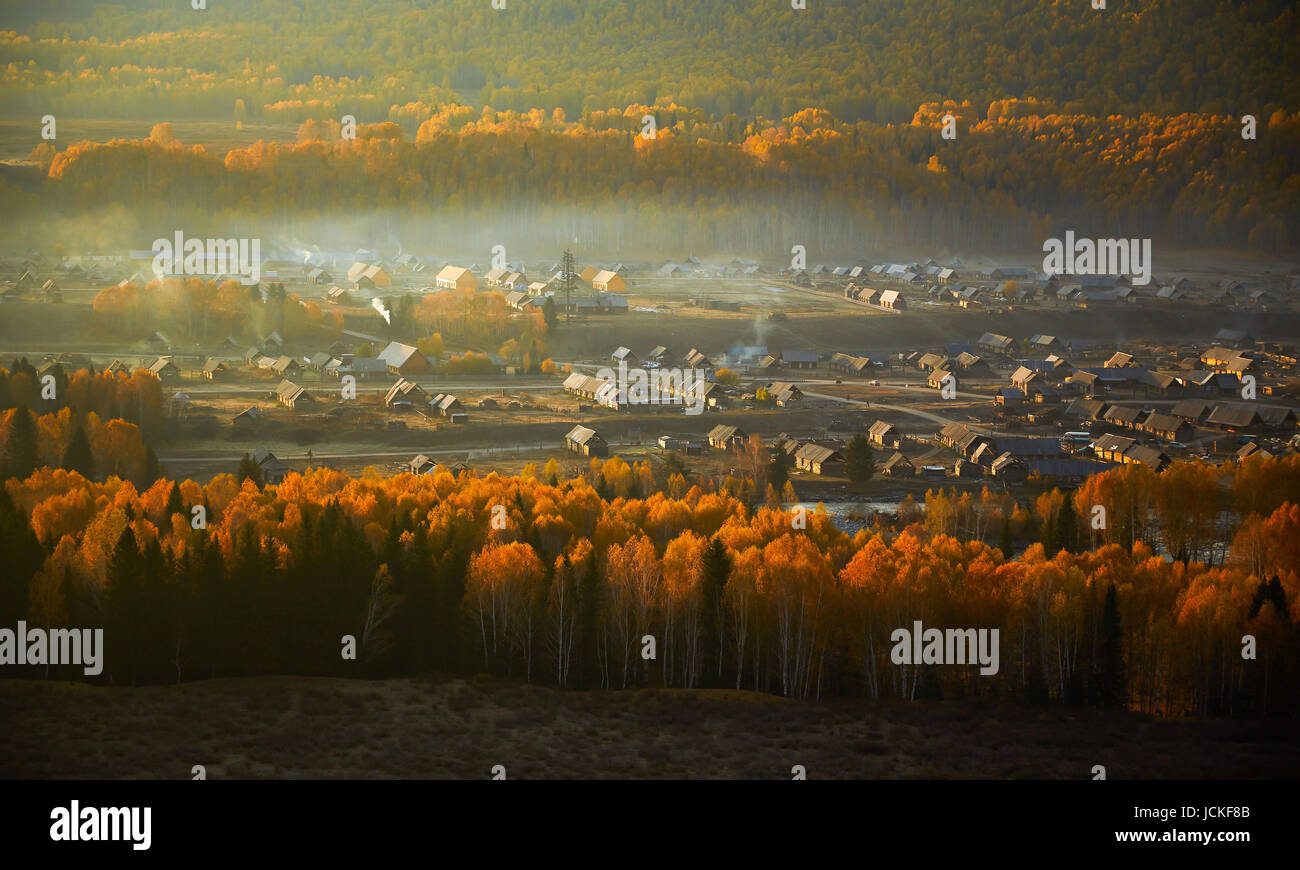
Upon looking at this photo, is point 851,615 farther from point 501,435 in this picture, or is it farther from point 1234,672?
point 501,435

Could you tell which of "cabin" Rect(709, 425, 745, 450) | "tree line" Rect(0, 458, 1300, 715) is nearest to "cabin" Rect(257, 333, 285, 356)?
"cabin" Rect(709, 425, 745, 450)

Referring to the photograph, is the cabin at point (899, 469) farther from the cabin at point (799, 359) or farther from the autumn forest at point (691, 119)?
the autumn forest at point (691, 119)

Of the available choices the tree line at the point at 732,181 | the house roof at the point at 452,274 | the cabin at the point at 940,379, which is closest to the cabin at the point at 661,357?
the cabin at the point at 940,379

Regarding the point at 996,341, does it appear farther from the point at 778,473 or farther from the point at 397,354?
the point at 778,473

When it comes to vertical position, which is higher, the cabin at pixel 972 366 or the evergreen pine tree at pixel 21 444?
the evergreen pine tree at pixel 21 444

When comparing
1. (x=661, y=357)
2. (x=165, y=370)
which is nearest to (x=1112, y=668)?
(x=661, y=357)

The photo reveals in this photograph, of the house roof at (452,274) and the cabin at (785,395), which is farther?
the house roof at (452,274)
